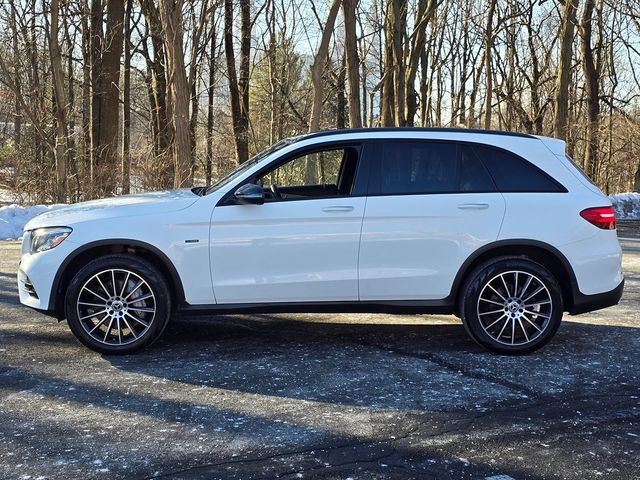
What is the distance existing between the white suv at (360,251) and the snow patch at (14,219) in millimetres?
8647

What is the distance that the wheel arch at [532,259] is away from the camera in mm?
5609

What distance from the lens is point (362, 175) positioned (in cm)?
573

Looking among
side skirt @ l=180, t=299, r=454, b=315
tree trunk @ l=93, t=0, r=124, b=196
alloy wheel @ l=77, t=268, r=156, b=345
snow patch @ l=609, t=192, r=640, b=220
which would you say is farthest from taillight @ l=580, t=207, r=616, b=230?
snow patch @ l=609, t=192, r=640, b=220

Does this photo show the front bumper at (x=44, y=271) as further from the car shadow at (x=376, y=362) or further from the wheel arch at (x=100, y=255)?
the car shadow at (x=376, y=362)

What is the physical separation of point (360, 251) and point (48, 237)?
260cm

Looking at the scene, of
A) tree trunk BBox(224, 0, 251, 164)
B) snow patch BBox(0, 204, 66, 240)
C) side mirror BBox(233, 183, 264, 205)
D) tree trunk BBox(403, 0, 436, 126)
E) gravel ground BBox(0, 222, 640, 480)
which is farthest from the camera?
tree trunk BBox(224, 0, 251, 164)

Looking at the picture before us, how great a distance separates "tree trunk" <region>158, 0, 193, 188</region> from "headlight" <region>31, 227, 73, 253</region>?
33.7 feet

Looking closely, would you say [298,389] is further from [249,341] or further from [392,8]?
[392,8]

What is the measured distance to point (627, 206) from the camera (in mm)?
19547

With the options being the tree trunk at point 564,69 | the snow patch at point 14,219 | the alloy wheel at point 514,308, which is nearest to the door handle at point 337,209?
the alloy wheel at point 514,308

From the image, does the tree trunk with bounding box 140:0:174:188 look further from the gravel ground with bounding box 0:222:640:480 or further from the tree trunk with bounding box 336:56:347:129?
the gravel ground with bounding box 0:222:640:480

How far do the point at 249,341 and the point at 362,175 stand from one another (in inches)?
72.5

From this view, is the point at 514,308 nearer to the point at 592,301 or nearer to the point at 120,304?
the point at 592,301

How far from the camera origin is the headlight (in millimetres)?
5473
